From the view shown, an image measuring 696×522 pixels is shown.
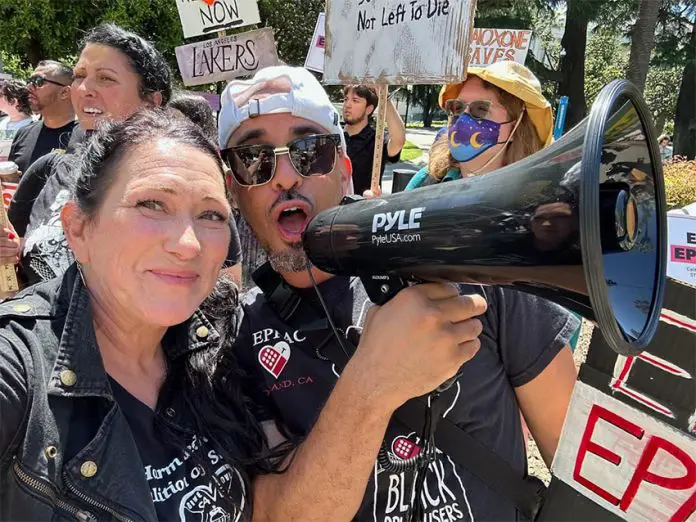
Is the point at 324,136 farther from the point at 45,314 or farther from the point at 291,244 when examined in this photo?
the point at 45,314

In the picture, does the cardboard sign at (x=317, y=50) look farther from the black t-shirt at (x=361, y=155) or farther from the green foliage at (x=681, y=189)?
the green foliage at (x=681, y=189)

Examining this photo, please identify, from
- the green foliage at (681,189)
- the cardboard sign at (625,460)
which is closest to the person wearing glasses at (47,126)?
the cardboard sign at (625,460)

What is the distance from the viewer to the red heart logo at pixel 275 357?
4.95 ft

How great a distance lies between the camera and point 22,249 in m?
2.27

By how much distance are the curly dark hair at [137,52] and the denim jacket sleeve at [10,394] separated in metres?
2.00

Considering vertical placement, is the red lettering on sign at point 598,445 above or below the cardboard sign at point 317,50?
below

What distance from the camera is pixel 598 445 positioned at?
138 centimetres

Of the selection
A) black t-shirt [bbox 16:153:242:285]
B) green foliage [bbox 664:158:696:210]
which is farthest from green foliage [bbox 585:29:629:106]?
black t-shirt [bbox 16:153:242:285]

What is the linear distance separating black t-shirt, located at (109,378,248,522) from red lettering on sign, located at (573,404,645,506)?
35.6 inches

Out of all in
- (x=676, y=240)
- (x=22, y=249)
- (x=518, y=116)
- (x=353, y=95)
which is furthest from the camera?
(x=353, y=95)

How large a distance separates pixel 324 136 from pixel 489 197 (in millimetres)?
793

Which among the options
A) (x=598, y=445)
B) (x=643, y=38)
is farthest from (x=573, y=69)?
(x=598, y=445)

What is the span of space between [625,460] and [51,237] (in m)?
2.17

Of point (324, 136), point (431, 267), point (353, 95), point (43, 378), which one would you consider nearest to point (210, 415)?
point (43, 378)
